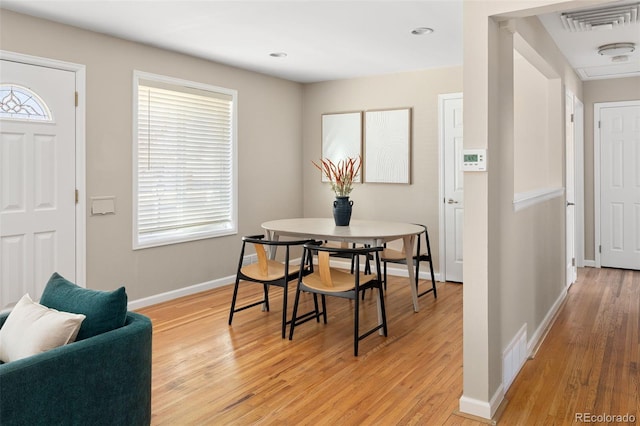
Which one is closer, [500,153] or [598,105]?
[500,153]

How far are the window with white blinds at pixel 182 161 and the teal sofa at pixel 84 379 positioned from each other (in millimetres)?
2474

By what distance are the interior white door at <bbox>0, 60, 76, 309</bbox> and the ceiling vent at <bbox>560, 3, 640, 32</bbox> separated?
153 inches

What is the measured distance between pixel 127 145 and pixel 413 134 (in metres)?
3.11

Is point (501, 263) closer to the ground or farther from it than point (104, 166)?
closer to the ground

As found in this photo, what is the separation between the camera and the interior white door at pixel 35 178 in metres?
3.50

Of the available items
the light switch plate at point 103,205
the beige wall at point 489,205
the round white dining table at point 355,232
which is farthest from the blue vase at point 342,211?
the light switch plate at point 103,205

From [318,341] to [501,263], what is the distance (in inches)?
Result: 59.1

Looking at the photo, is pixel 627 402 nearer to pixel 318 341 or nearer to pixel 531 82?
pixel 318 341

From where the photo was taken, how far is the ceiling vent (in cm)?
347

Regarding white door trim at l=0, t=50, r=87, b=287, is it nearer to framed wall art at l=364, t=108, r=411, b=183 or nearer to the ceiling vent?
framed wall art at l=364, t=108, r=411, b=183

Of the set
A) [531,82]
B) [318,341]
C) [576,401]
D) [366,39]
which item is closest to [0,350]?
[318,341]

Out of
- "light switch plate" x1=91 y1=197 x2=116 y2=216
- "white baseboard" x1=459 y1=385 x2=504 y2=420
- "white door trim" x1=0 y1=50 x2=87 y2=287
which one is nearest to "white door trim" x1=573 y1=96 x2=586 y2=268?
"white baseboard" x1=459 y1=385 x2=504 y2=420

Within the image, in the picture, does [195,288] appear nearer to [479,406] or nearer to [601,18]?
[479,406]

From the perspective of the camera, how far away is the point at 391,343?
3490mm
